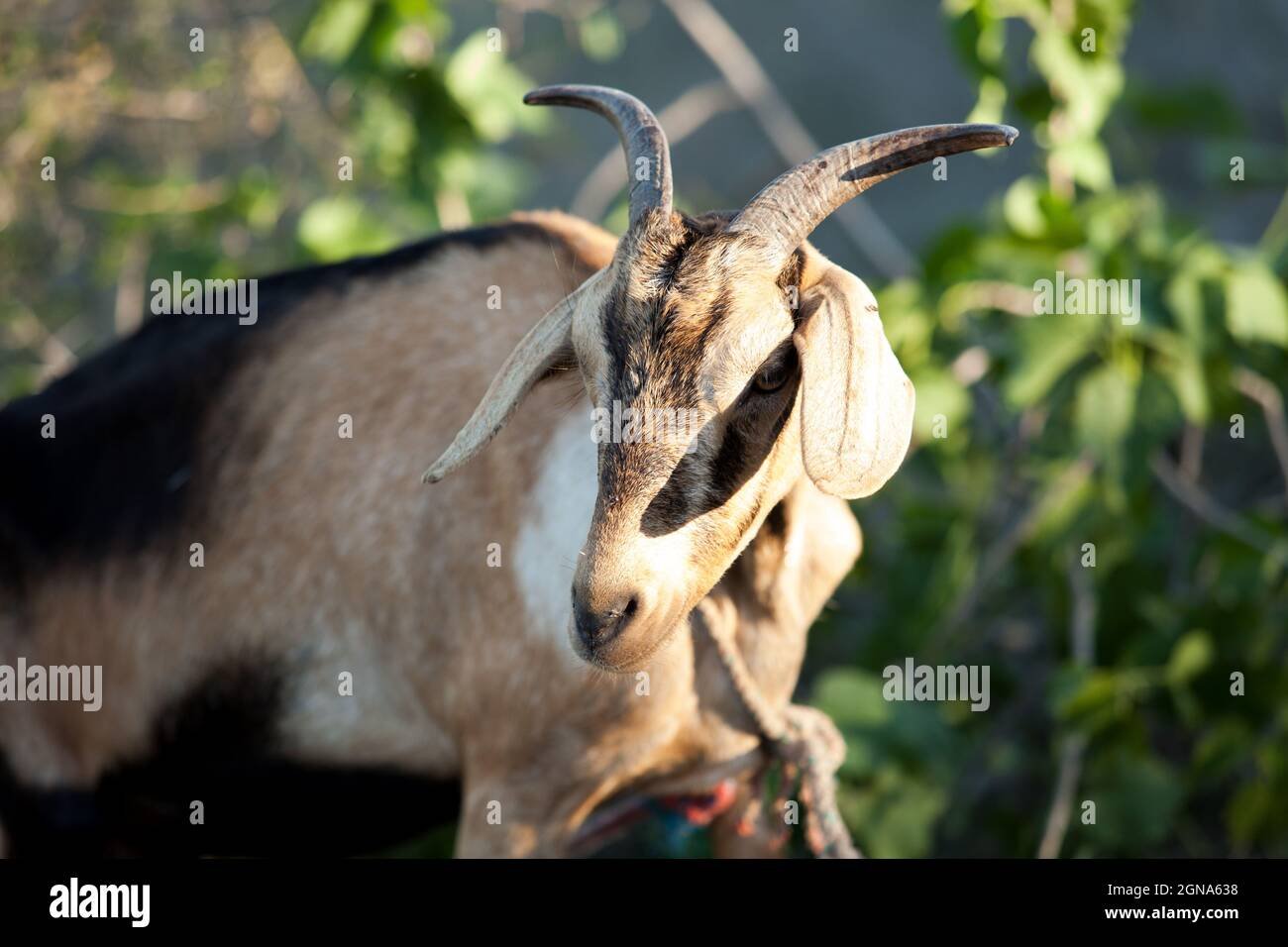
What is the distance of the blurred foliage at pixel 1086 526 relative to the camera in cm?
401

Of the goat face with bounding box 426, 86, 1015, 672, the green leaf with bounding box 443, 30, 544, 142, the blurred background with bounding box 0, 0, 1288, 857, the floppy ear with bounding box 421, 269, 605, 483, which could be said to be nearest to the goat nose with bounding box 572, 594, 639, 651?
the goat face with bounding box 426, 86, 1015, 672

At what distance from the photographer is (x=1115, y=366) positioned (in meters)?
3.95

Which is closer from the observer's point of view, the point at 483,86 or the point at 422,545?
the point at 422,545

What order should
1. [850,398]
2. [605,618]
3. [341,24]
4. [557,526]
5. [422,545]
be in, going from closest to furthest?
[850,398], [605,618], [557,526], [422,545], [341,24]

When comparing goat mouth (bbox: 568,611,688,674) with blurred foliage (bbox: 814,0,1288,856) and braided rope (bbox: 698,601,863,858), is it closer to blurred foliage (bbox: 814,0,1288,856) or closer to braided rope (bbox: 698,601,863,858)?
braided rope (bbox: 698,601,863,858)

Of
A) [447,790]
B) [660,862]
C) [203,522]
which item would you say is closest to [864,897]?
[660,862]

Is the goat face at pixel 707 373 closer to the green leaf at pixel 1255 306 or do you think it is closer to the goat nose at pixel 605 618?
the goat nose at pixel 605 618

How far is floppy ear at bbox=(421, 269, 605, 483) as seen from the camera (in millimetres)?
2305

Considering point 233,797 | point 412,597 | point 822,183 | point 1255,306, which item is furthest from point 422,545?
point 1255,306

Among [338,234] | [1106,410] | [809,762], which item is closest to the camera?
[809,762]

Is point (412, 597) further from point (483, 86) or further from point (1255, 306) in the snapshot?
point (1255, 306)

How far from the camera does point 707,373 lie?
6.98 feet

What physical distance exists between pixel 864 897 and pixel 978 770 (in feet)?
7.40

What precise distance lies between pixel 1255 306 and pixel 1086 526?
31.2 inches
